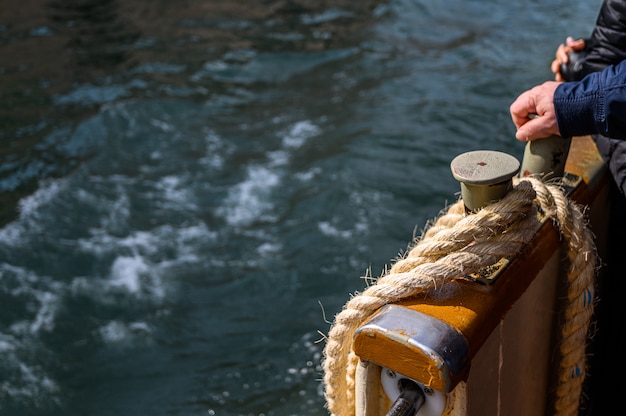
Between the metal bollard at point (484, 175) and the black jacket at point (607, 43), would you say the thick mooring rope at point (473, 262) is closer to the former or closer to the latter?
the metal bollard at point (484, 175)

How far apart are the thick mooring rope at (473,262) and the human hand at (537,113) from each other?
14 cm

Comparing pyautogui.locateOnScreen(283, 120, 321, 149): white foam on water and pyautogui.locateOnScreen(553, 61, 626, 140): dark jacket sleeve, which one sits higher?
pyautogui.locateOnScreen(553, 61, 626, 140): dark jacket sleeve

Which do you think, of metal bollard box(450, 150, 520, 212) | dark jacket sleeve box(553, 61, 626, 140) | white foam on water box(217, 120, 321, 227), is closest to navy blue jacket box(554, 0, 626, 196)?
dark jacket sleeve box(553, 61, 626, 140)

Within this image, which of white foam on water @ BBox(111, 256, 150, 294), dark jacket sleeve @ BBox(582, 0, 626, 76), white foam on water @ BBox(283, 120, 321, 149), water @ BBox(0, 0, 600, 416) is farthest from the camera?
white foam on water @ BBox(283, 120, 321, 149)

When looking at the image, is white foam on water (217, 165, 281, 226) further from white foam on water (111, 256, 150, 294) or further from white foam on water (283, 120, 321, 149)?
white foam on water (111, 256, 150, 294)

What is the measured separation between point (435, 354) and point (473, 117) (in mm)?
4782

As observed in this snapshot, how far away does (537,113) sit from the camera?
175cm

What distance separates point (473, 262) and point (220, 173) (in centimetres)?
414

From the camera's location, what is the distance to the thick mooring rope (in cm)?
132

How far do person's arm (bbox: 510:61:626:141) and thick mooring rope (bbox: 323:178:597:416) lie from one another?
15cm

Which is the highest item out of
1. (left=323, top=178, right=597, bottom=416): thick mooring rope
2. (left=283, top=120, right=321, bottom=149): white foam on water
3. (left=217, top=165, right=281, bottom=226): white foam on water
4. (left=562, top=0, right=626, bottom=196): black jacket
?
(left=562, top=0, right=626, bottom=196): black jacket

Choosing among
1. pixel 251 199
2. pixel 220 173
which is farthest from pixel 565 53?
pixel 220 173

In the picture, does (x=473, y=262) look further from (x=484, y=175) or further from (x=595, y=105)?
(x=595, y=105)

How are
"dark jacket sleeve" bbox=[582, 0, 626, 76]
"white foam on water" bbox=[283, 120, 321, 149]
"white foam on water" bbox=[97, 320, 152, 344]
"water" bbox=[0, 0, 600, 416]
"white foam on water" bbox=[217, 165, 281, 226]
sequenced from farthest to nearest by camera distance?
"white foam on water" bbox=[283, 120, 321, 149] < "white foam on water" bbox=[217, 165, 281, 226] < "white foam on water" bbox=[97, 320, 152, 344] < "water" bbox=[0, 0, 600, 416] < "dark jacket sleeve" bbox=[582, 0, 626, 76]
